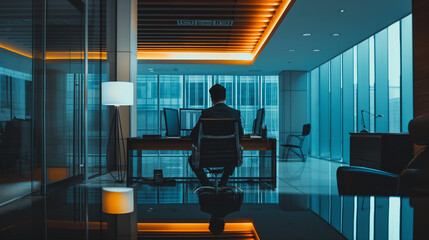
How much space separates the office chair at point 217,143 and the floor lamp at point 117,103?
1.99m

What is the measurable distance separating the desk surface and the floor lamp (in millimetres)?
546

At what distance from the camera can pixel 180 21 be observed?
7.71 meters

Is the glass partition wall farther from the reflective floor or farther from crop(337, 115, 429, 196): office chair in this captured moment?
crop(337, 115, 429, 196): office chair

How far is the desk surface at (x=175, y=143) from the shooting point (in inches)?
212

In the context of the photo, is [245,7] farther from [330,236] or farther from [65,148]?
[330,236]

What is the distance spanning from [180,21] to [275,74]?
6028 millimetres

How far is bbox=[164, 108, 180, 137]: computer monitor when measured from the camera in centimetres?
561

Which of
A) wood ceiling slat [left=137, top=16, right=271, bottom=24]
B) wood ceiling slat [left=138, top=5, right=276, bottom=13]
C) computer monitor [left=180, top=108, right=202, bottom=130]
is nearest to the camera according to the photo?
computer monitor [left=180, top=108, right=202, bottom=130]

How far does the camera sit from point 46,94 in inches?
185

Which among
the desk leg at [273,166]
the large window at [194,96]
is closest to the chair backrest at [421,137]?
the desk leg at [273,166]

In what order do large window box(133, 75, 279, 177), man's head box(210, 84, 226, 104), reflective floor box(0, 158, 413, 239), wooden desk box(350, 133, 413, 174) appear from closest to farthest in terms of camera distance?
1. reflective floor box(0, 158, 413, 239)
2. man's head box(210, 84, 226, 104)
3. wooden desk box(350, 133, 413, 174)
4. large window box(133, 75, 279, 177)

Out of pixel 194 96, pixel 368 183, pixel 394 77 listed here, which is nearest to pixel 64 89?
pixel 368 183

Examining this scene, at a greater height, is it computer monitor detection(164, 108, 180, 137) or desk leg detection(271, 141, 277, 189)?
computer monitor detection(164, 108, 180, 137)

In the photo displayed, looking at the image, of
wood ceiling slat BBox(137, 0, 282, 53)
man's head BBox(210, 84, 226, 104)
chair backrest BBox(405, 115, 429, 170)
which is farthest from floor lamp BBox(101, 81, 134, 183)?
chair backrest BBox(405, 115, 429, 170)
